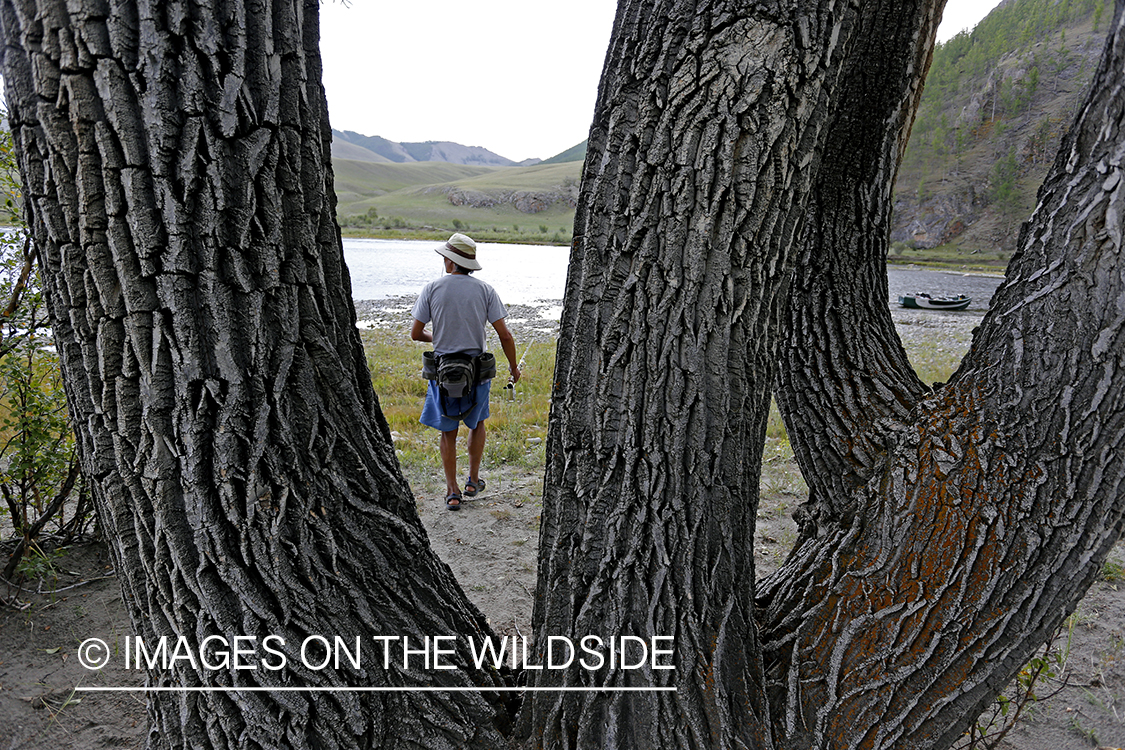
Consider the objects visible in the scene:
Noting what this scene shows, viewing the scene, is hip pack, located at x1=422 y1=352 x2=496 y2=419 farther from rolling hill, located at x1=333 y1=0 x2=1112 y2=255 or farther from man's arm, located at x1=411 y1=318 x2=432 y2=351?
rolling hill, located at x1=333 y1=0 x2=1112 y2=255

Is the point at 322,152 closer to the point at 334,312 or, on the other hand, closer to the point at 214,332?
the point at 334,312

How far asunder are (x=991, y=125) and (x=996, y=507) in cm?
11311

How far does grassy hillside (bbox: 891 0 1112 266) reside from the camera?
7525cm

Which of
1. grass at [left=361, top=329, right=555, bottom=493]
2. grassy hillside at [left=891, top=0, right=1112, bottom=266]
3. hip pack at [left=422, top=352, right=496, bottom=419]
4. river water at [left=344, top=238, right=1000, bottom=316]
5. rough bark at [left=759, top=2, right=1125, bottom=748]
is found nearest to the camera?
rough bark at [left=759, top=2, right=1125, bottom=748]

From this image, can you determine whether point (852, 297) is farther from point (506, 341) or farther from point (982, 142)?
point (982, 142)

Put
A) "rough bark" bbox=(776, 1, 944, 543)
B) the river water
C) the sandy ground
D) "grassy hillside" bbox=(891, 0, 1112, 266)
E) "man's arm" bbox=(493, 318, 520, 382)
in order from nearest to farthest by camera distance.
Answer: "rough bark" bbox=(776, 1, 944, 543), the sandy ground, "man's arm" bbox=(493, 318, 520, 382), the river water, "grassy hillside" bbox=(891, 0, 1112, 266)

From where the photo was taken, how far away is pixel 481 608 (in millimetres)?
3459

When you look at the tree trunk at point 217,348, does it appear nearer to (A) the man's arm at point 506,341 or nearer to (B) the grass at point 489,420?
(B) the grass at point 489,420

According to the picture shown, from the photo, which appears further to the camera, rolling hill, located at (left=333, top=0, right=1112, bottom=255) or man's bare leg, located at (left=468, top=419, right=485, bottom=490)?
rolling hill, located at (left=333, top=0, right=1112, bottom=255)

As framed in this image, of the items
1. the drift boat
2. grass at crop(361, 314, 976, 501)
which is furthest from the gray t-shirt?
the drift boat

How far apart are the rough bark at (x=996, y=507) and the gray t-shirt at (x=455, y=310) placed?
3.17 metres

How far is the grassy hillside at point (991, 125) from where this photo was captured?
247 feet

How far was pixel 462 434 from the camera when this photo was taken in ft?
20.4

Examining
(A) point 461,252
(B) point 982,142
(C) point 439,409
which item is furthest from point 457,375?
(B) point 982,142
